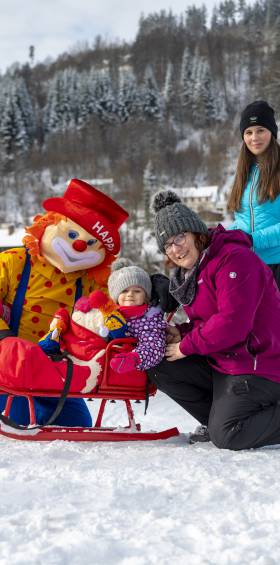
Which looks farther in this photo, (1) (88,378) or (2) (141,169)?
(2) (141,169)

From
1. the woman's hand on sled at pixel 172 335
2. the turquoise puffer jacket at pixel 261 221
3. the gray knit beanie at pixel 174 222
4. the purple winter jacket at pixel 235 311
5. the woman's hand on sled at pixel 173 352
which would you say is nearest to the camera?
the purple winter jacket at pixel 235 311

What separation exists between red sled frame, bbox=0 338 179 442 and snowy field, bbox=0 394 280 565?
0.13m

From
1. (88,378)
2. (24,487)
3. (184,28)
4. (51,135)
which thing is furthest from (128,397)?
(184,28)

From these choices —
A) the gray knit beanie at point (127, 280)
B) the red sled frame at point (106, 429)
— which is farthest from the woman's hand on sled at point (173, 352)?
the gray knit beanie at point (127, 280)

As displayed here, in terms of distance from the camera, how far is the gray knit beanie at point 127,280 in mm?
2988

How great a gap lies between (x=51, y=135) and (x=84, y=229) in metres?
81.7

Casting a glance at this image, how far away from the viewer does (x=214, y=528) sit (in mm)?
1719

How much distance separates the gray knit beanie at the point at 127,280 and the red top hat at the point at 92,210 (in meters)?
0.40

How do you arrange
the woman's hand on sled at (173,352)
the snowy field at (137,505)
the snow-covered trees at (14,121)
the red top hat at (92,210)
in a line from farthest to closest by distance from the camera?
the snow-covered trees at (14,121)
the red top hat at (92,210)
the woman's hand on sled at (173,352)
the snowy field at (137,505)

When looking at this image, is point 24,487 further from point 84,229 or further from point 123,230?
point 123,230

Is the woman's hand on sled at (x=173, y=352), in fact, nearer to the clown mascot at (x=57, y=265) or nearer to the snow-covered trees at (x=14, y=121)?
the clown mascot at (x=57, y=265)

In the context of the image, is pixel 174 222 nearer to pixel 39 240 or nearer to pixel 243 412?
pixel 243 412

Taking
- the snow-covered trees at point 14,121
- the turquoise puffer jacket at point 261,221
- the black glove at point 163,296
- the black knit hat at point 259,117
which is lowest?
the black glove at point 163,296

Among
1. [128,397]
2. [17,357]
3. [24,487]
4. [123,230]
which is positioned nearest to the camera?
[24,487]
